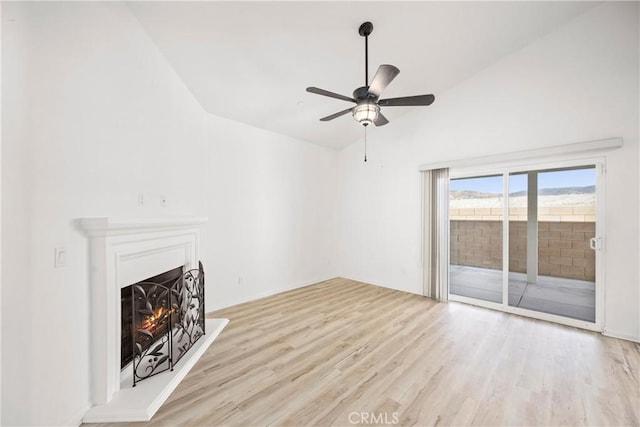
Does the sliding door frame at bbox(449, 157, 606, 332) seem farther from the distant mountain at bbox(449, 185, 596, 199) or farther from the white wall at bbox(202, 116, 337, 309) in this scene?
the white wall at bbox(202, 116, 337, 309)

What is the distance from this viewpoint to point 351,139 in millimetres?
5262

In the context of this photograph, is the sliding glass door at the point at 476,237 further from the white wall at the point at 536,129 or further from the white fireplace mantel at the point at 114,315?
the white fireplace mantel at the point at 114,315

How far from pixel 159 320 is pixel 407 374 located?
2.34 meters

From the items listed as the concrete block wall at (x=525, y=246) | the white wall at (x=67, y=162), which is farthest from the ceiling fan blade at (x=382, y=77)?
the concrete block wall at (x=525, y=246)

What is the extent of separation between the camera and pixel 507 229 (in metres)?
3.63

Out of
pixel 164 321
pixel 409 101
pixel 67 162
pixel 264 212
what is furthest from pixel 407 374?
pixel 264 212

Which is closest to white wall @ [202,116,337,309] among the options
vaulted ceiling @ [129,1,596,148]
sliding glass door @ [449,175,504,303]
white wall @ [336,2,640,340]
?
vaulted ceiling @ [129,1,596,148]

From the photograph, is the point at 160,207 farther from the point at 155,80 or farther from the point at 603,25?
the point at 603,25

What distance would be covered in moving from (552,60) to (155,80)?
4.67m

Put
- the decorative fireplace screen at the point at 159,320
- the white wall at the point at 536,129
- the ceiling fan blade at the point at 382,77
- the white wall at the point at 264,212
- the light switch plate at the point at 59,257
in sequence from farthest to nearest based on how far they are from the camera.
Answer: the white wall at the point at 264,212
the white wall at the point at 536,129
the decorative fireplace screen at the point at 159,320
the ceiling fan blade at the point at 382,77
the light switch plate at the point at 59,257

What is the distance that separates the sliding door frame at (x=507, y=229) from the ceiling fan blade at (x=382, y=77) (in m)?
2.54

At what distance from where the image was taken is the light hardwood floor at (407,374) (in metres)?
1.75

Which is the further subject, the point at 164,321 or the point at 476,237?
the point at 476,237

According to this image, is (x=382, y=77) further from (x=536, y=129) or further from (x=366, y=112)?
(x=536, y=129)
